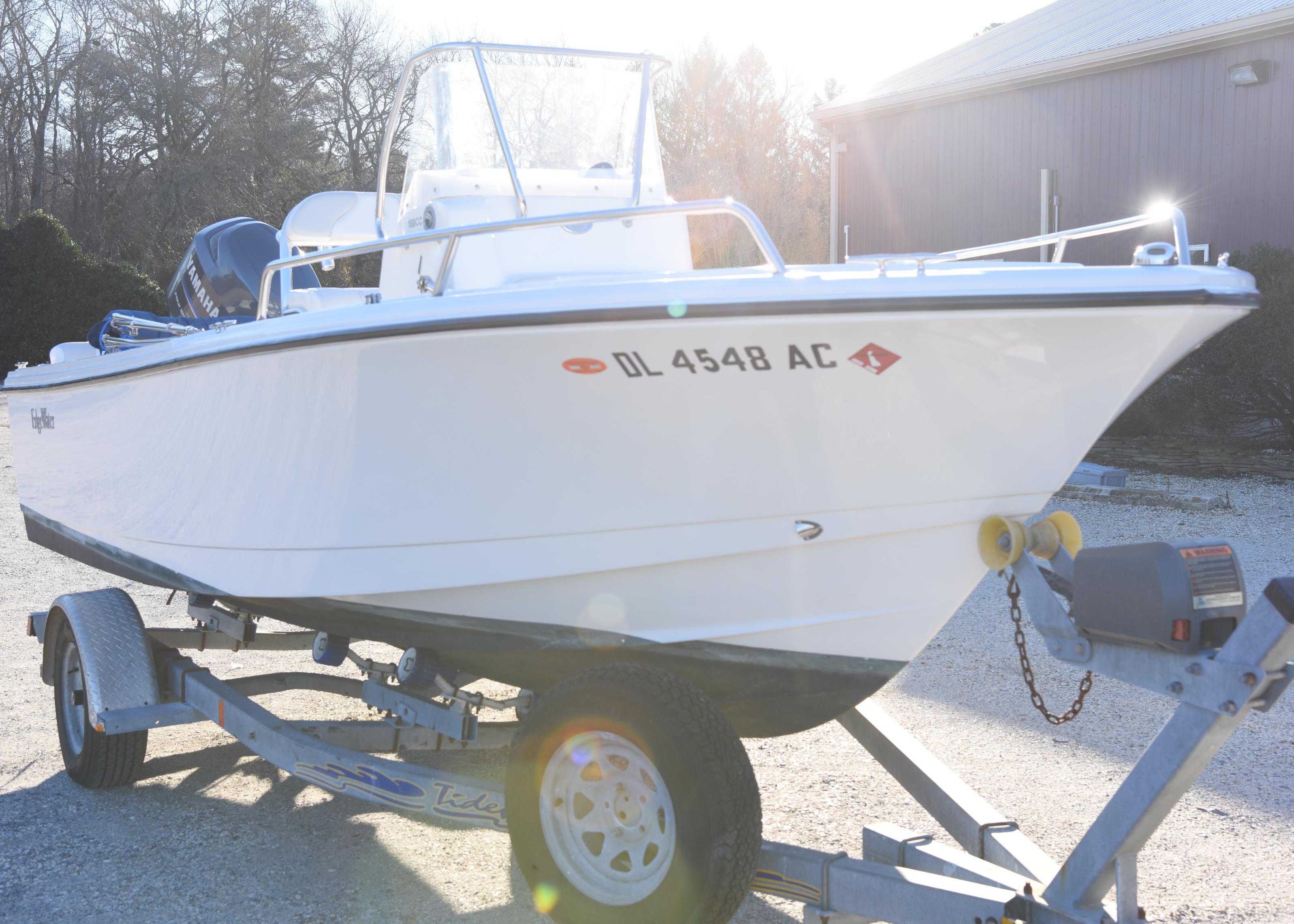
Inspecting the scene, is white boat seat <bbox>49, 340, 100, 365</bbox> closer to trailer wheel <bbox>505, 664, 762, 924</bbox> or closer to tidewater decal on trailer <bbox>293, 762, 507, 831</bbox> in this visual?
tidewater decal on trailer <bbox>293, 762, 507, 831</bbox>

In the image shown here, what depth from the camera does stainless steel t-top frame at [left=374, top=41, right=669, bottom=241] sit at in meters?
3.80

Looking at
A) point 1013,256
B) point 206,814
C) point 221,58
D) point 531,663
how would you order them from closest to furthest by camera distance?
point 531,663
point 206,814
point 1013,256
point 221,58

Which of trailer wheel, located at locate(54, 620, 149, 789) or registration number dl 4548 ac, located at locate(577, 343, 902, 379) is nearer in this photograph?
registration number dl 4548 ac, located at locate(577, 343, 902, 379)

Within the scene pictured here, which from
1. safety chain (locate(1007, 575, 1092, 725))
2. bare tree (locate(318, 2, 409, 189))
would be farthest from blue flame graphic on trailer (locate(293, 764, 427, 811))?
bare tree (locate(318, 2, 409, 189))

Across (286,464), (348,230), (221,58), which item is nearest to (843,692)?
(286,464)

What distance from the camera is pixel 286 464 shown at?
3135 millimetres

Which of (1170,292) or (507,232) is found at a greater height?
(507,232)

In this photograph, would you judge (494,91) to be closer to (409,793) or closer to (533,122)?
(533,122)

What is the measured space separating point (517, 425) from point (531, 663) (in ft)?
2.39

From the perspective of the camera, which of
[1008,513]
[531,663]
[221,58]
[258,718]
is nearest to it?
[1008,513]

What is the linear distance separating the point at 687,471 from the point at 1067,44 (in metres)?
13.4

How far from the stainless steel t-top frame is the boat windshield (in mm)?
26

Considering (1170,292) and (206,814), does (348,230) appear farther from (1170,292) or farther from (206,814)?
(1170,292)

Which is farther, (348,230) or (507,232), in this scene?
(348,230)
